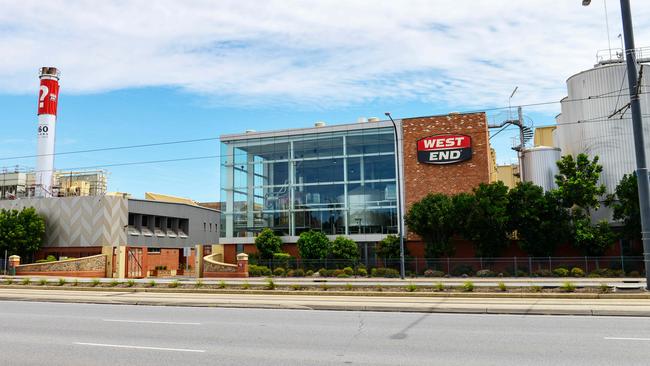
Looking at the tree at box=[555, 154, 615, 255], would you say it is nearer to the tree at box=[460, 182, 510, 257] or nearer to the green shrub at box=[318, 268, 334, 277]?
the tree at box=[460, 182, 510, 257]

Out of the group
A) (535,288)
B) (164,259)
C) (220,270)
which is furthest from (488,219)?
(164,259)

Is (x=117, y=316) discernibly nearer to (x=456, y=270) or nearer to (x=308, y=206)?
(x=456, y=270)

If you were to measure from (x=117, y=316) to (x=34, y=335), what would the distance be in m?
3.71

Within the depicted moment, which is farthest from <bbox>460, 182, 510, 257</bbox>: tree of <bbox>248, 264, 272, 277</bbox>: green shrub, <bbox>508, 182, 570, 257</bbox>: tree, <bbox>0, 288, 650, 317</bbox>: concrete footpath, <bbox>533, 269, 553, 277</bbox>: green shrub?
<bbox>0, 288, 650, 317</bbox>: concrete footpath

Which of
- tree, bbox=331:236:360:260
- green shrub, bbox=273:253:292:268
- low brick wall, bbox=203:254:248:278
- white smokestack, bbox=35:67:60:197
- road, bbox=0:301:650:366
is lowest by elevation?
road, bbox=0:301:650:366

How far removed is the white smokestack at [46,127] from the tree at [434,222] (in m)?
39.1

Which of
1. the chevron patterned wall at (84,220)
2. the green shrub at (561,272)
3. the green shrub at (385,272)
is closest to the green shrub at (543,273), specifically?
the green shrub at (561,272)

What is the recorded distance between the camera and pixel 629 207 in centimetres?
3397

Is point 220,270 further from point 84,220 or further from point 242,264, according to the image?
point 84,220

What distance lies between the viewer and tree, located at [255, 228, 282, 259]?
42.9 metres

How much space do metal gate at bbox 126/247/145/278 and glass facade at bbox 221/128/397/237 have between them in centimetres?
708

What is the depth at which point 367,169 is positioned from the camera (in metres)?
44.2

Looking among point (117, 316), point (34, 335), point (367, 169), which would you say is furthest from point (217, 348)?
point (367, 169)

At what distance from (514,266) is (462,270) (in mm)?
3383
